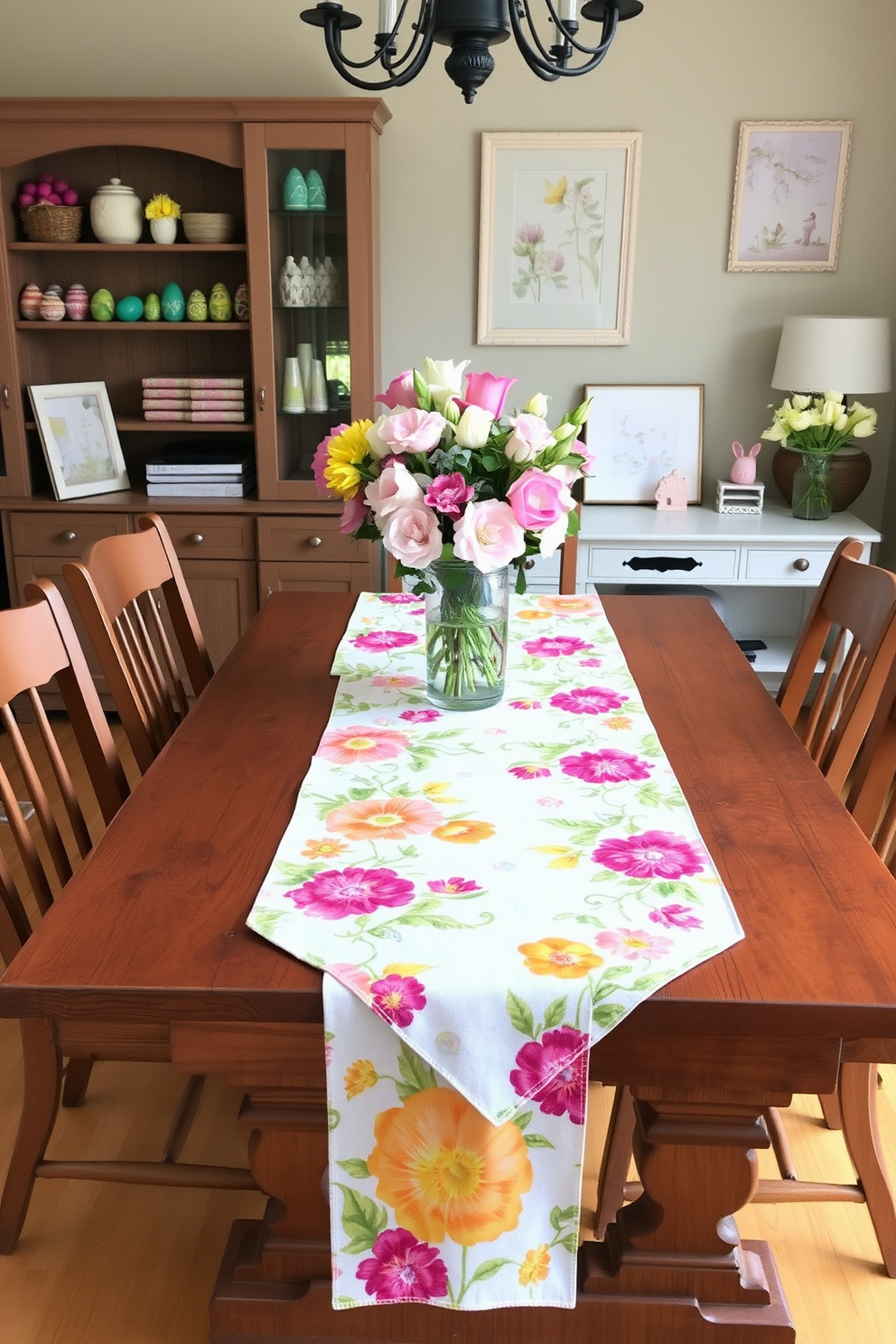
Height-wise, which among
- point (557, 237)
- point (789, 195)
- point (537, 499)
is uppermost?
point (789, 195)

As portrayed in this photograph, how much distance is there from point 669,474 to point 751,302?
60 centimetres

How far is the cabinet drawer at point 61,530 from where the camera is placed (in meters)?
3.60

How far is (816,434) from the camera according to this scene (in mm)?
3543

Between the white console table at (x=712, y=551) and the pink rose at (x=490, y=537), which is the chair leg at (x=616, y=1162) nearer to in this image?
the pink rose at (x=490, y=537)

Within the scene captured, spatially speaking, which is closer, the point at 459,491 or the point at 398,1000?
the point at 398,1000

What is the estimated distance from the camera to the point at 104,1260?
171cm

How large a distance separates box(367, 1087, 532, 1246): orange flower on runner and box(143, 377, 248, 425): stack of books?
9.35 feet

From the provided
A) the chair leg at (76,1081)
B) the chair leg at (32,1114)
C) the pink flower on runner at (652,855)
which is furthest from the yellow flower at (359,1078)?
the chair leg at (76,1081)

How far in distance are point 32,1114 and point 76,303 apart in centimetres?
271

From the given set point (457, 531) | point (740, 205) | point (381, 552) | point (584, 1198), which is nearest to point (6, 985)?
point (457, 531)

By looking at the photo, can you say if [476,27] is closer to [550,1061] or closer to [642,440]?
[550,1061]

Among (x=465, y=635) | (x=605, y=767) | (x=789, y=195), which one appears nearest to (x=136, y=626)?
(x=465, y=635)

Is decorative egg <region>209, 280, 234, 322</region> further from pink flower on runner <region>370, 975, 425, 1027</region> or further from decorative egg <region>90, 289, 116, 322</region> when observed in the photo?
pink flower on runner <region>370, 975, 425, 1027</region>

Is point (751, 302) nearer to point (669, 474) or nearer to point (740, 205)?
point (740, 205)
